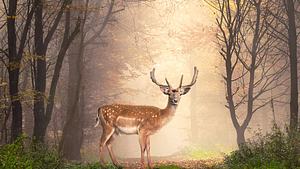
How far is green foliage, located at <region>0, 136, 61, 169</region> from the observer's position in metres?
7.53

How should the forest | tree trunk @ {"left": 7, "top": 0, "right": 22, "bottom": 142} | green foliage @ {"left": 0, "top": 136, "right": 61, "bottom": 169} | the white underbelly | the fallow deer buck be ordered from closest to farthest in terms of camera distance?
1. green foliage @ {"left": 0, "top": 136, "right": 61, "bottom": 169}
2. tree trunk @ {"left": 7, "top": 0, "right": 22, "bottom": 142}
3. the fallow deer buck
4. the white underbelly
5. the forest

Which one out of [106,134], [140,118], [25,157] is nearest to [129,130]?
[140,118]

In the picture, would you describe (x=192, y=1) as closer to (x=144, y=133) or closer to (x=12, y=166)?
(x=144, y=133)

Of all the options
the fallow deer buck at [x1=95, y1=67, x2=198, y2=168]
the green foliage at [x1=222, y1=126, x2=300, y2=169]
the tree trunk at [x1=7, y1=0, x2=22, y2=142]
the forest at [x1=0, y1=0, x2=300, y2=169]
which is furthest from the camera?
the forest at [x1=0, y1=0, x2=300, y2=169]

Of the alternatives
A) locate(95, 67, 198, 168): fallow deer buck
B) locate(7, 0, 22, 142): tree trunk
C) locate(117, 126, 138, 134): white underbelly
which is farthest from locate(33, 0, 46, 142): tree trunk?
locate(117, 126, 138, 134): white underbelly

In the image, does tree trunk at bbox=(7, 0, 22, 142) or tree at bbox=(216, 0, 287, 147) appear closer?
tree trunk at bbox=(7, 0, 22, 142)

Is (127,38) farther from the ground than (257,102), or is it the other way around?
(127,38)

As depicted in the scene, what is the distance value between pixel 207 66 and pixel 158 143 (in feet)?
22.5

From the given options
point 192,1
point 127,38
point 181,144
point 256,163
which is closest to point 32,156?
point 256,163

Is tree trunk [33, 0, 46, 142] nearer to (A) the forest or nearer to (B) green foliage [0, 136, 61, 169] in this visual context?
(A) the forest

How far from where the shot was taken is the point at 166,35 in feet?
106

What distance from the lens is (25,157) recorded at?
8547mm

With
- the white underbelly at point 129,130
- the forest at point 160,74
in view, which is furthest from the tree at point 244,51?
the white underbelly at point 129,130

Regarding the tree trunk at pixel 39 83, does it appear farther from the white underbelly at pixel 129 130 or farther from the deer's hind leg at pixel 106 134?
the white underbelly at pixel 129 130
